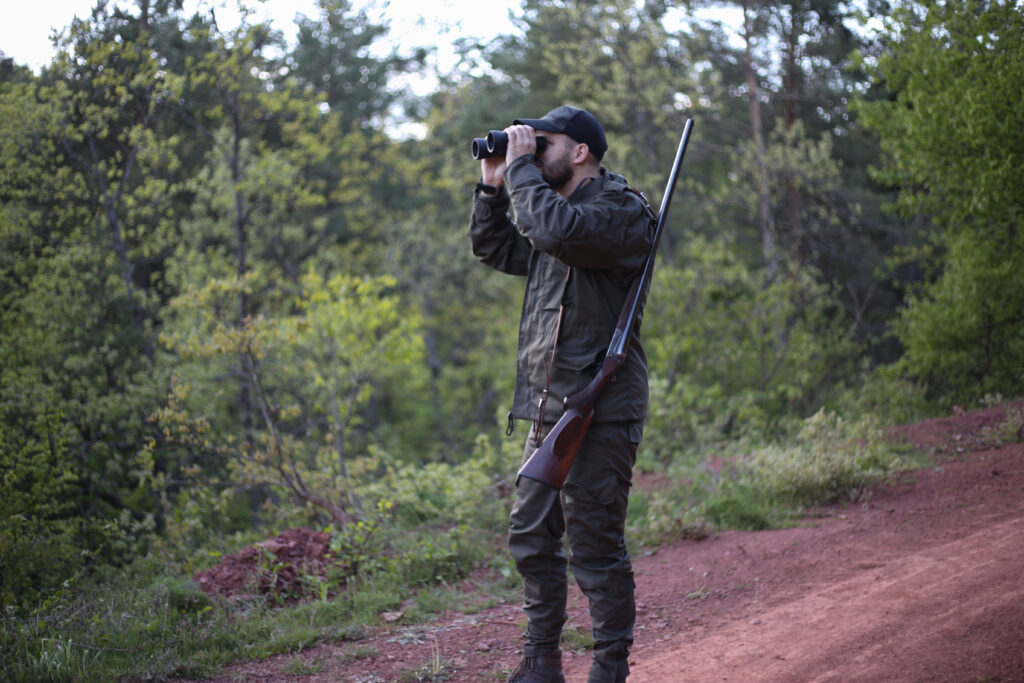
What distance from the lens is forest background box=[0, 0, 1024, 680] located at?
5.21 meters

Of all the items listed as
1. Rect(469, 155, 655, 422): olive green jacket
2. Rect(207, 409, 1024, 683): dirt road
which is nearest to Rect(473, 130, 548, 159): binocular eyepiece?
Rect(469, 155, 655, 422): olive green jacket

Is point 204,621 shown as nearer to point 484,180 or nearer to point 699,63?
point 484,180

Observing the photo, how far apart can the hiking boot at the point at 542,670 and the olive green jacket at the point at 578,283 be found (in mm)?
866

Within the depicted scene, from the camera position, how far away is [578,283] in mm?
2912

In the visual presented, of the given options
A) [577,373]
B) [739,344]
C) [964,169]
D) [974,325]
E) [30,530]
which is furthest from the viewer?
[739,344]

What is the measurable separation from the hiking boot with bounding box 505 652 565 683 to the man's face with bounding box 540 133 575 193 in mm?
1757

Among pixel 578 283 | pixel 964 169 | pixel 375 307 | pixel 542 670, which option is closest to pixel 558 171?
pixel 578 283

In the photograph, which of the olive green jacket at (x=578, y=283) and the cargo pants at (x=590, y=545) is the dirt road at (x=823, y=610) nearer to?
the cargo pants at (x=590, y=545)

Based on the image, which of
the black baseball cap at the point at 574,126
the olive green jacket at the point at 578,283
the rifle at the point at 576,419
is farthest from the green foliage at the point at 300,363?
the black baseball cap at the point at 574,126

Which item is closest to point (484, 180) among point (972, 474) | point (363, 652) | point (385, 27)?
point (363, 652)

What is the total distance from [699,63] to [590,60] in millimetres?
2266

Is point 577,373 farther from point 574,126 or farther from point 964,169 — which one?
point 964,169

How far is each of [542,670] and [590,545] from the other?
0.51 m

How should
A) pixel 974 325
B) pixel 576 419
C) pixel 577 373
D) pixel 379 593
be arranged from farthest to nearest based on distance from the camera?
pixel 974 325
pixel 379 593
pixel 577 373
pixel 576 419
